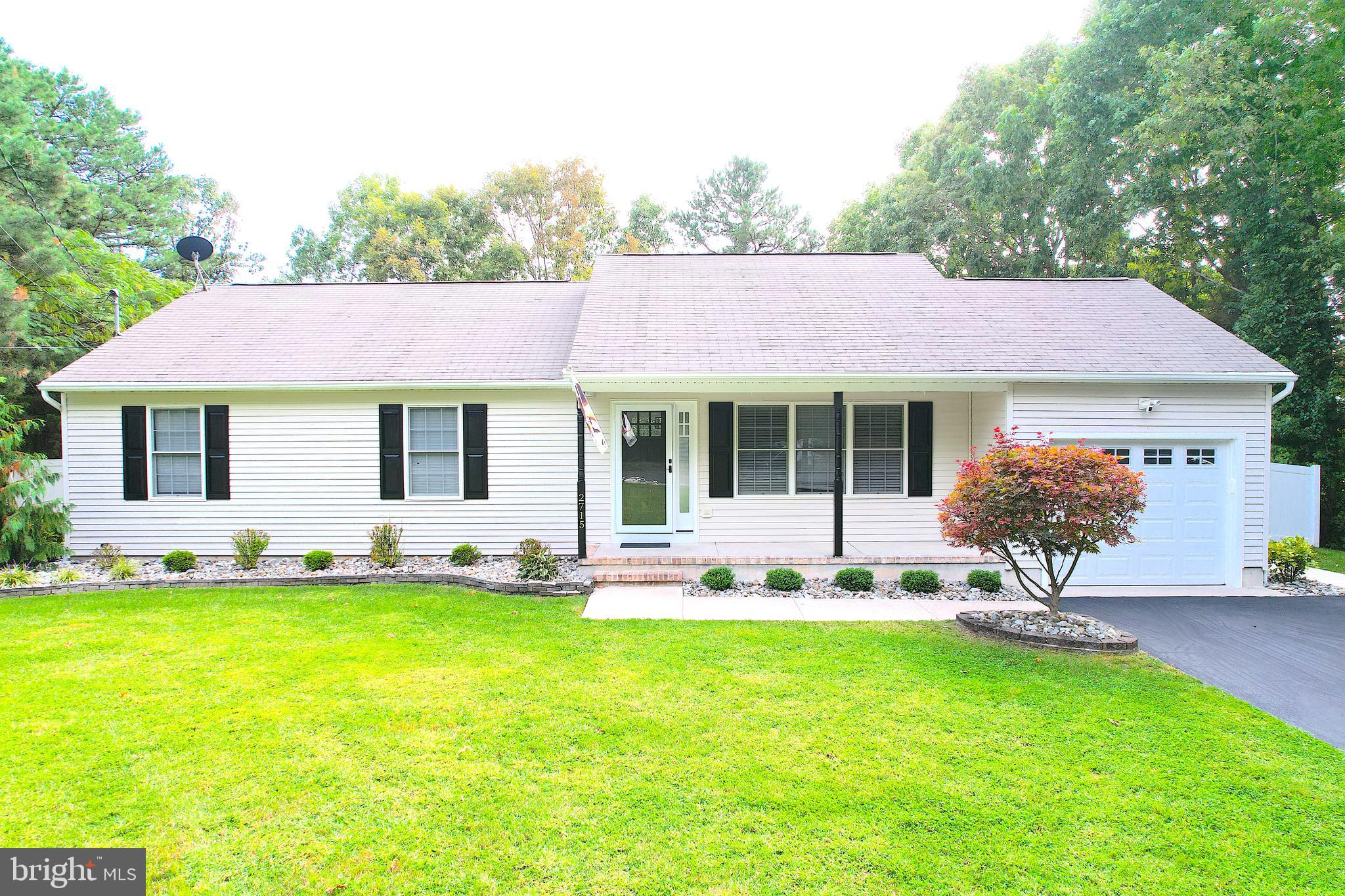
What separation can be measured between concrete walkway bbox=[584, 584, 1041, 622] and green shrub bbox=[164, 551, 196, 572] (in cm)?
566

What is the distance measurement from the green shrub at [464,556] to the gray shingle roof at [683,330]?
7.71ft

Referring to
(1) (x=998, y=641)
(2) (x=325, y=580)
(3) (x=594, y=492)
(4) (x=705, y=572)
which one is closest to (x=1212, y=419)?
(1) (x=998, y=641)

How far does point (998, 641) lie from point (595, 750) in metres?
4.15

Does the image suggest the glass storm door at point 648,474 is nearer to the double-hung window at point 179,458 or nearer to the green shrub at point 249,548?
the green shrub at point 249,548

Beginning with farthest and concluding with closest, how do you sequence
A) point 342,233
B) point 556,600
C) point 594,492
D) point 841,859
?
point 342,233 → point 594,492 → point 556,600 → point 841,859

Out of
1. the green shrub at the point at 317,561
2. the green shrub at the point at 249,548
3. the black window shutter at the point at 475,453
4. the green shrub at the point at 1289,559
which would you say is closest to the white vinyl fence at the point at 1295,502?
the green shrub at the point at 1289,559

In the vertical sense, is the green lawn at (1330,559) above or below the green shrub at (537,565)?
below

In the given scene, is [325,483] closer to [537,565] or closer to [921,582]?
[537,565]

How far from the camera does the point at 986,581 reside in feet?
26.2

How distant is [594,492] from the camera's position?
31.3 ft

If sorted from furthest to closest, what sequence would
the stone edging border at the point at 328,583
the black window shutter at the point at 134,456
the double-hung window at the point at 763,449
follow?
the double-hung window at the point at 763,449 → the black window shutter at the point at 134,456 → the stone edging border at the point at 328,583

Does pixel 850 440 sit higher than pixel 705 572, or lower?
higher

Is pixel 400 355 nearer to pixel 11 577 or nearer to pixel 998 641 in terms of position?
pixel 11 577

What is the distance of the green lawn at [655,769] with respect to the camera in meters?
2.84
